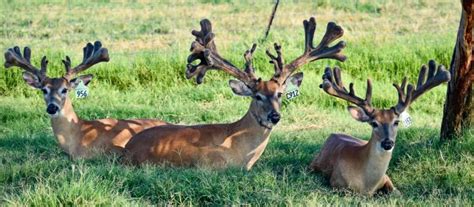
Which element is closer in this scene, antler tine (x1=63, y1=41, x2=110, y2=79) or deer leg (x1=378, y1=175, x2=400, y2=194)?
deer leg (x1=378, y1=175, x2=400, y2=194)

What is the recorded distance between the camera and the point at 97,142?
10102mm

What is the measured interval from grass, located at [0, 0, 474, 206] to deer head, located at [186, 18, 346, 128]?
0.60 m

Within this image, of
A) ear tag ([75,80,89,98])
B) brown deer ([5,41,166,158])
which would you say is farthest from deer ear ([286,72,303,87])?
ear tag ([75,80,89,98])

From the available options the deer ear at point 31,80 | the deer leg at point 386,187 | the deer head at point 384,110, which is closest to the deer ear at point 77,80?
the deer ear at point 31,80

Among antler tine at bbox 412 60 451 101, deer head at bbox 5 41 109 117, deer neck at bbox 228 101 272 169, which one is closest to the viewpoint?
antler tine at bbox 412 60 451 101

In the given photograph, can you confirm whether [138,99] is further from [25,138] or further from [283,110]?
[25,138]

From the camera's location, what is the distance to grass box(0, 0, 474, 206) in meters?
7.64

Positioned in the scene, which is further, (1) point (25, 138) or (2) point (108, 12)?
(2) point (108, 12)

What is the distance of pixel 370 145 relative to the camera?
8320 mm

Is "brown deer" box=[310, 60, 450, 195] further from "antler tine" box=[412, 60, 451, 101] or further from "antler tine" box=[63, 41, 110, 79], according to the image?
"antler tine" box=[63, 41, 110, 79]

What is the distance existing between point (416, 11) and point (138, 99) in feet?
38.9

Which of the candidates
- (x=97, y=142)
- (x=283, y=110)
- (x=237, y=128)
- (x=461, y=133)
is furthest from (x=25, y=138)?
(x=461, y=133)

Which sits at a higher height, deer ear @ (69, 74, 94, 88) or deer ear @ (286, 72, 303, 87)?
deer ear @ (286, 72, 303, 87)

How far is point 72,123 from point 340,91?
3.14 metres
